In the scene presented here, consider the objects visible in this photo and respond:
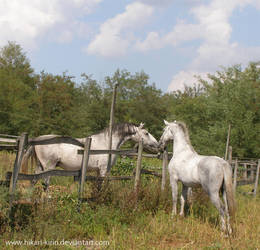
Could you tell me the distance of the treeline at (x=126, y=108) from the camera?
19.4 m

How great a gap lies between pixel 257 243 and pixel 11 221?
13.2ft

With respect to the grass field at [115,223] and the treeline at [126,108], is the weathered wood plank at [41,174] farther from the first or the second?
the treeline at [126,108]

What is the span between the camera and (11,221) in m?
4.66

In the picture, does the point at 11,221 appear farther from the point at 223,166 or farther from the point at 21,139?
the point at 223,166

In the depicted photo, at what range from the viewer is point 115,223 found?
5.59 metres

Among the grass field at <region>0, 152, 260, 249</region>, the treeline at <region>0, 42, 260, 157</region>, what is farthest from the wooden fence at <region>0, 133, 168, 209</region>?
the treeline at <region>0, 42, 260, 157</region>

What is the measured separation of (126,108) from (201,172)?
29.5m

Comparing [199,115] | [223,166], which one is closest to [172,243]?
[223,166]

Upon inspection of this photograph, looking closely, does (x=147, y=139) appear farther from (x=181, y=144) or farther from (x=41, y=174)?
(x=41, y=174)

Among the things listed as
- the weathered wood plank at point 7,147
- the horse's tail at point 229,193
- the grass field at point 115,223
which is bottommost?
the grass field at point 115,223

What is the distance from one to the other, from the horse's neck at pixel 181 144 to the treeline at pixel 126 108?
31.1ft

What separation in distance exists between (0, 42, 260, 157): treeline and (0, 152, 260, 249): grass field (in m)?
9.88

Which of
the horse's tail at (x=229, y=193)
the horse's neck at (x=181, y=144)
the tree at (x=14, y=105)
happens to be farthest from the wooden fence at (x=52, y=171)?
the tree at (x=14, y=105)

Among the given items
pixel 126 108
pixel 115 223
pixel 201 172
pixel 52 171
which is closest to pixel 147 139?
pixel 201 172
